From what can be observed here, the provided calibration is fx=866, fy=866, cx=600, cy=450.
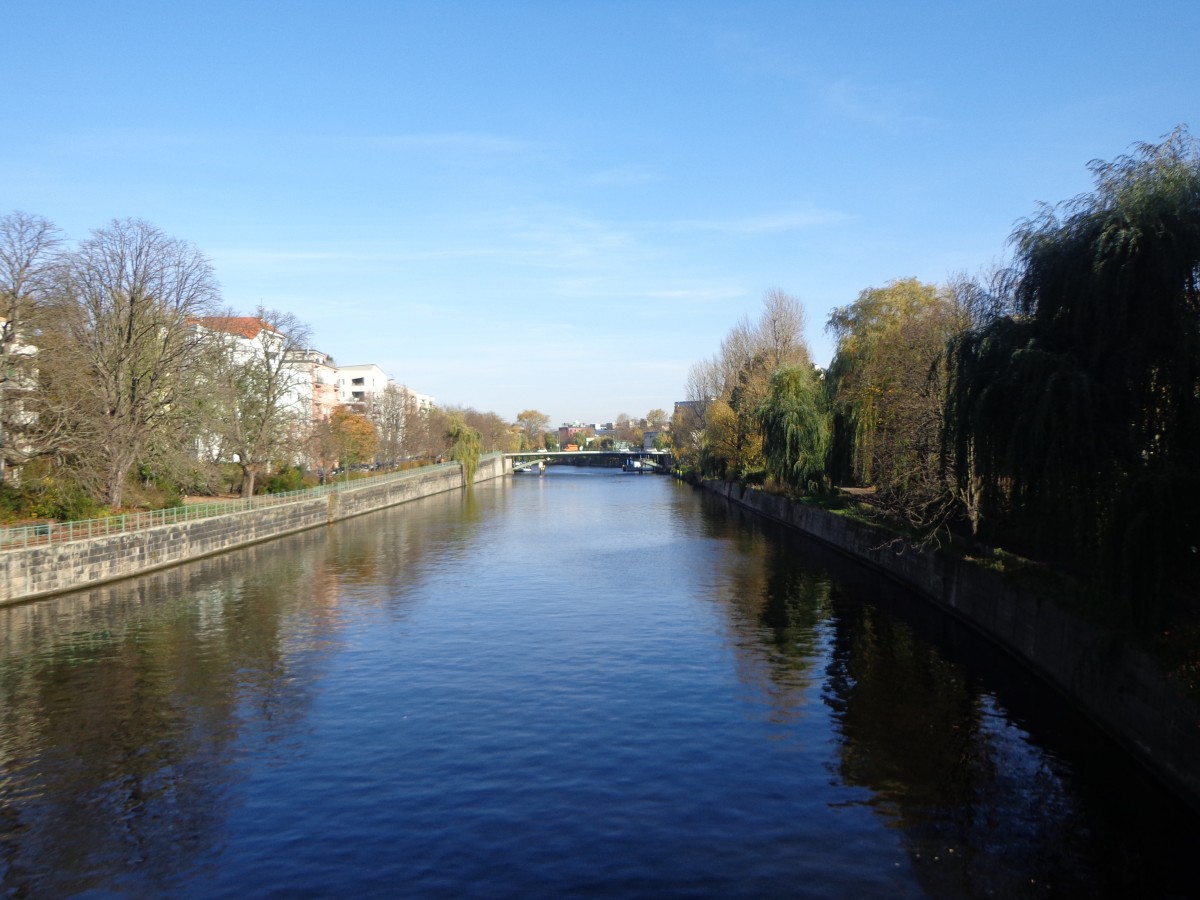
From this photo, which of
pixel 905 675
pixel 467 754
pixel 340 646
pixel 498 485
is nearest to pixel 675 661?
pixel 905 675

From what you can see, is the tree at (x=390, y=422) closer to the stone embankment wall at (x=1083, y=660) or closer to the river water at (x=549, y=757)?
the river water at (x=549, y=757)

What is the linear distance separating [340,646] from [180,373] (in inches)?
956

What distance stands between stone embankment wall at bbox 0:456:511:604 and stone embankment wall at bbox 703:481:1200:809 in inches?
1202

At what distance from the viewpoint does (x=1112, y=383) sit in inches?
723

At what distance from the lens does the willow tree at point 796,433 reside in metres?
54.3

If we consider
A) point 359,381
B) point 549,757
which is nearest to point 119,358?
point 549,757

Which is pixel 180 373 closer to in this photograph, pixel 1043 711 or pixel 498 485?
pixel 1043 711

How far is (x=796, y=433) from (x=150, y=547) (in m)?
36.3

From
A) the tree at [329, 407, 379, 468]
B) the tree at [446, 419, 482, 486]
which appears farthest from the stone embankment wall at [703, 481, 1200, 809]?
the tree at [446, 419, 482, 486]

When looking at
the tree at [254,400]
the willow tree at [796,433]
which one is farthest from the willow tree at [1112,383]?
the tree at [254,400]

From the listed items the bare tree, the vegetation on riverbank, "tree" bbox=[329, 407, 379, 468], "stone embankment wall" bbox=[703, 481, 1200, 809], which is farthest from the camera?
the bare tree

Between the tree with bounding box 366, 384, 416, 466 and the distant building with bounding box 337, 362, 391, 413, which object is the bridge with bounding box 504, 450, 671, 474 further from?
the tree with bounding box 366, 384, 416, 466

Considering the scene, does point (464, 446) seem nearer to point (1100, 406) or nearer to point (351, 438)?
point (351, 438)

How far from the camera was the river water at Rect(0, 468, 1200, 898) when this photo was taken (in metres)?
12.1
